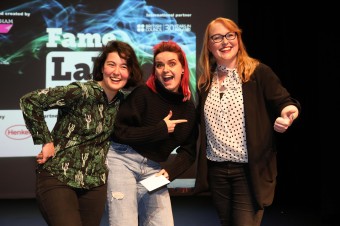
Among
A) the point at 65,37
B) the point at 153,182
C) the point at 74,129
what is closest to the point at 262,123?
the point at 153,182

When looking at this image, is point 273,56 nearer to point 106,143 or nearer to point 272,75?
point 272,75

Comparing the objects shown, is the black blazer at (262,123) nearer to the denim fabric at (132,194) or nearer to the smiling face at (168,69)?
the smiling face at (168,69)

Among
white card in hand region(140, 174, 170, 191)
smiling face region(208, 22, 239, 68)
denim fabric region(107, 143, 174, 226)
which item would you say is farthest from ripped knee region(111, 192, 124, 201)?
smiling face region(208, 22, 239, 68)

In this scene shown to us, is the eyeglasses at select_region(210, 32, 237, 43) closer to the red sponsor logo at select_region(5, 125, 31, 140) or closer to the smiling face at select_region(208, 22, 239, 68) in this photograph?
the smiling face at select_region(208, 22, 239, 68)

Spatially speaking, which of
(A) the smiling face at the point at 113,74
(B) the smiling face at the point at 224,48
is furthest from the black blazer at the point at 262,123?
(A) the smiling face at the point at 113,74

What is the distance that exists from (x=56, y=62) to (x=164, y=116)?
2.70 metres

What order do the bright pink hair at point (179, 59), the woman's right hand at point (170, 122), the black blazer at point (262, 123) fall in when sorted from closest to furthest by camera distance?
the black blazer at point (262, 123), the woman's right hand at point (170, 122), the bright pink hair at point (179, 59)

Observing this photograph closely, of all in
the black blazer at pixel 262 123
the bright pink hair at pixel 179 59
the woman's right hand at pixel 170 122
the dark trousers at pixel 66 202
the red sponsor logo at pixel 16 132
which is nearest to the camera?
the dark trousers at pixel 66 202

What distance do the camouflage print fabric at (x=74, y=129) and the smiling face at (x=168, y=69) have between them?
0.34 metres

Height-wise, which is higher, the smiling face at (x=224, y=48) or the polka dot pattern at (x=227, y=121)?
the smiling face at (x=224, y=48)

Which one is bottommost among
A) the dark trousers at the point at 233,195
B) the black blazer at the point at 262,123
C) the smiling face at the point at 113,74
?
the dark trousers at the point at 233,195

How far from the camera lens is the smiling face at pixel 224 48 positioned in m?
1.80

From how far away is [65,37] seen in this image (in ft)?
13.6

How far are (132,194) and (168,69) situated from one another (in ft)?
2.22
